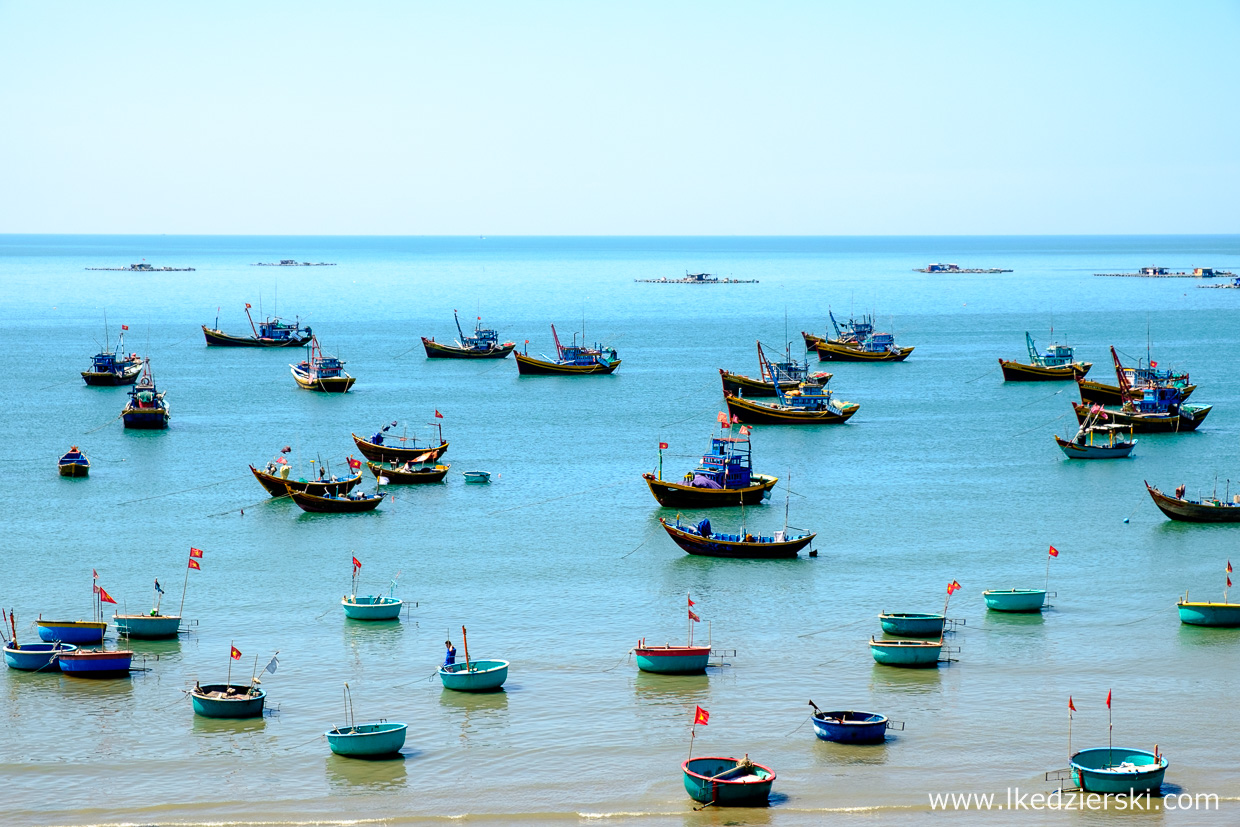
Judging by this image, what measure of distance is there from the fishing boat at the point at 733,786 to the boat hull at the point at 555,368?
106485 mm

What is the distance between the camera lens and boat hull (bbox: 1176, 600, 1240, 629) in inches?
2072

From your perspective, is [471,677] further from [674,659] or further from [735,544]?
[735,544]

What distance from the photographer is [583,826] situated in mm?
37562

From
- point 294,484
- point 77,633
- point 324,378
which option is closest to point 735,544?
point 294,484

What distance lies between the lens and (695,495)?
7488 centimetres

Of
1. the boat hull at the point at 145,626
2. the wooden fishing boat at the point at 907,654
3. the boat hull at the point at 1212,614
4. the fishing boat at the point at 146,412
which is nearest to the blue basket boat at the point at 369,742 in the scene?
the boat hull at the point at 145,626

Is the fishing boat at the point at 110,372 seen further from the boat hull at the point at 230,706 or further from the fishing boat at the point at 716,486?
the boat hull at the point at 230,706

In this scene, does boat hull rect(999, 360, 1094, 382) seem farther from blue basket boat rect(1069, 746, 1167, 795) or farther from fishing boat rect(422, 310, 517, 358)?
blue basket boat rect(1069, 746, 1167, 795)

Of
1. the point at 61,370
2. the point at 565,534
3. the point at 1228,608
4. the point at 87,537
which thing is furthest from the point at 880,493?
the point at 61,370

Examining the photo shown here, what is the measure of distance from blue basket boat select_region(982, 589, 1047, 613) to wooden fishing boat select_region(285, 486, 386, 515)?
34.3m

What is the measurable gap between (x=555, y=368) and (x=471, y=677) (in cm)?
9957

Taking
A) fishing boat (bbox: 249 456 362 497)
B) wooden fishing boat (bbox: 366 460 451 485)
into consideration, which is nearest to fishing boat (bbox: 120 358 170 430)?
fishing boat (bbox: 249 456 362 497)

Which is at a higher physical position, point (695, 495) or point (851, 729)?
point (695, 495)

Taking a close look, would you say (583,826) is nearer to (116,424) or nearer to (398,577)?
(398,577)
